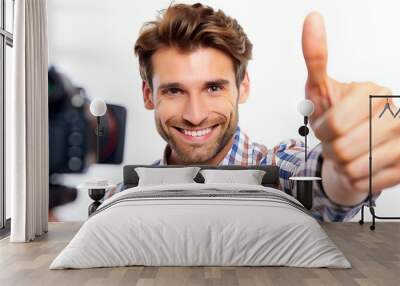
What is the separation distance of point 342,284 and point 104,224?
1954 mm

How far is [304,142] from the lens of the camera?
7527 mm

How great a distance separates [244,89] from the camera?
24.8 feet

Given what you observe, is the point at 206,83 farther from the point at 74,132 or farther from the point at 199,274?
the point at 199,274

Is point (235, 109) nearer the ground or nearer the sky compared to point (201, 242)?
nearer the sky

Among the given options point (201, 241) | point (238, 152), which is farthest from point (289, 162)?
point (201, 241)

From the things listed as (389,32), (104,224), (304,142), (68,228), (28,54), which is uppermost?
(389,32)

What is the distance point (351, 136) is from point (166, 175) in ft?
7.77

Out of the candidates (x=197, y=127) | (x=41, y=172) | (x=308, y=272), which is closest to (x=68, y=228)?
(x=41, y=172)

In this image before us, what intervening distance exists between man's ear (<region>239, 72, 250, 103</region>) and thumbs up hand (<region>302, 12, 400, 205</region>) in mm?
753

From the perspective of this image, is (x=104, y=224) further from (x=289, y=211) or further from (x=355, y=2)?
(x=355, y=2)

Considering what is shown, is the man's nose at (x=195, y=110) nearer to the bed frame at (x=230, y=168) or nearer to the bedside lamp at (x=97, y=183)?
the bed frame at (x=230, y=168)

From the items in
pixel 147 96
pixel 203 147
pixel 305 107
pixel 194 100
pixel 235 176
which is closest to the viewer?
pixel 235 176

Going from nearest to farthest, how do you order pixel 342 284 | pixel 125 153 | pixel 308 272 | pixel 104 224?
pixel 342 284 < pixel 308 272 < pixel 104 224 < pixel 125 153

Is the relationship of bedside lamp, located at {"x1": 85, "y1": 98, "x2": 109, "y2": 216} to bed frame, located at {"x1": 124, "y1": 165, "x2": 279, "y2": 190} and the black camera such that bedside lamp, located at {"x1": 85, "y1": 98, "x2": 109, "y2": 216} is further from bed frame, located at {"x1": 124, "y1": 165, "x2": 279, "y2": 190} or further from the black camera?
bed frame, located at {"x1": 124, "y1": 165, "x2": 279, "y2": 190}
